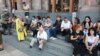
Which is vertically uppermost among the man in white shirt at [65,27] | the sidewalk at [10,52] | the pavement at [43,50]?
the man in white shirt at [65,27]

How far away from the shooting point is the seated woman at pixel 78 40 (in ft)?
25.9

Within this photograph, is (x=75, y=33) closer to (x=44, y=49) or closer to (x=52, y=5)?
(x=44, y=49)

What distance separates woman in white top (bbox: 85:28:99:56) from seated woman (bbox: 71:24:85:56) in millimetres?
247

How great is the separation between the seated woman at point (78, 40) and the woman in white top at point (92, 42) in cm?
25

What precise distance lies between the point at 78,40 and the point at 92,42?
62cm

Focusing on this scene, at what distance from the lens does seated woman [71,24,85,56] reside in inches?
311

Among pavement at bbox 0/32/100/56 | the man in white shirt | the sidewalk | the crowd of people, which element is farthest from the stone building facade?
the sidewalk

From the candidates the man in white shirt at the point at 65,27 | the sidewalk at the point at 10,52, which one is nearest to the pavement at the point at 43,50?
the sidewalk at the point at 10,52

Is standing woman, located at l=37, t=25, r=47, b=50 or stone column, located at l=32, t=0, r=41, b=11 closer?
standing woman, located at l=37, t=25, r=47, b=50

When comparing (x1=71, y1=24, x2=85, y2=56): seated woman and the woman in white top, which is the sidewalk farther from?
the woman in white top

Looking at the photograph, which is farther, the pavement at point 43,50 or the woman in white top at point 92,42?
the pavement at point 43,50

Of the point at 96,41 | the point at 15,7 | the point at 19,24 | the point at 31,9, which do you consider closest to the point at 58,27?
the point at 19,24

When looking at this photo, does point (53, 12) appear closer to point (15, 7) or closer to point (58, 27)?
point (58, 27)

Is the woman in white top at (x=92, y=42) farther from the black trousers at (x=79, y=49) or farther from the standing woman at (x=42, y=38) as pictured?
the standing woman at (x=42, y=38)
